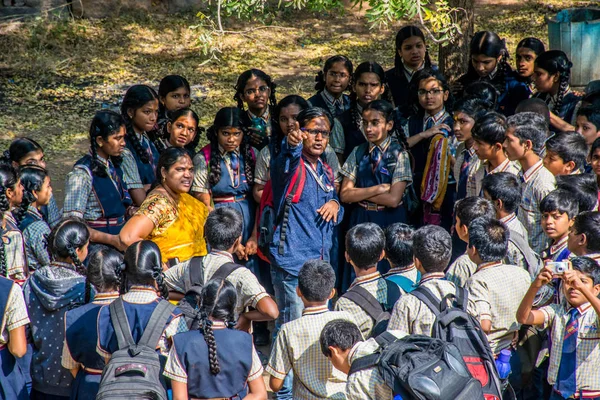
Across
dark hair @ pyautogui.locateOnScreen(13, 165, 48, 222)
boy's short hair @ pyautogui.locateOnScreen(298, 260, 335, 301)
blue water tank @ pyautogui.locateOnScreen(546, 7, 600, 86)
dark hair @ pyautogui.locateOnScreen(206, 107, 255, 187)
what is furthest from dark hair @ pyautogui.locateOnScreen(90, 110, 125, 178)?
blue water tank @ pyautogui.locateOnScreen(546, 7, 600, 86)

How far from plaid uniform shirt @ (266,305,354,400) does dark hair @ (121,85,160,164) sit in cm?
244

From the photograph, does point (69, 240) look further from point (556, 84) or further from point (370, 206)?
point (556, 84)

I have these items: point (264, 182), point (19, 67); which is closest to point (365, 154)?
point (264, 182)

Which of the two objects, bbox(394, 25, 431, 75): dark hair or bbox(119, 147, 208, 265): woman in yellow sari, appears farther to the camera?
bbox(394, 25, 431, 75): dark hair

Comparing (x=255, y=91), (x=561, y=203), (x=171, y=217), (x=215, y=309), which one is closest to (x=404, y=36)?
(x=255, y=91)

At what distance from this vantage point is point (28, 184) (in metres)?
5.11

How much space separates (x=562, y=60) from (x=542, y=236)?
6.51 ft

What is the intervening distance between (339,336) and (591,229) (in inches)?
62.9

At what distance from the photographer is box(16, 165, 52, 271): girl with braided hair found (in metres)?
4.97

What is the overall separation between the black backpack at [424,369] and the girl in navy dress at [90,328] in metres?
1.36

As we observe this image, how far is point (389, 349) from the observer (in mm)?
3445

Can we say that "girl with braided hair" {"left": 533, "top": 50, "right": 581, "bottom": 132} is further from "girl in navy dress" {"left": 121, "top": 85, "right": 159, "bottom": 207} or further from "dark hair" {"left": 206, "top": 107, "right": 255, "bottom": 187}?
"girl in navy dress" {"left": 121, "top": 85, "right": 159, "bottom": 207}

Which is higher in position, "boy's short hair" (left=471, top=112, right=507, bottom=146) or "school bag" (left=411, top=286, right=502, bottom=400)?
"boy's short hair" (left=471, top=112, right=507, bottom=146)

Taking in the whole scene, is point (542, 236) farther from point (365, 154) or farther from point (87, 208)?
point (87, 208)
